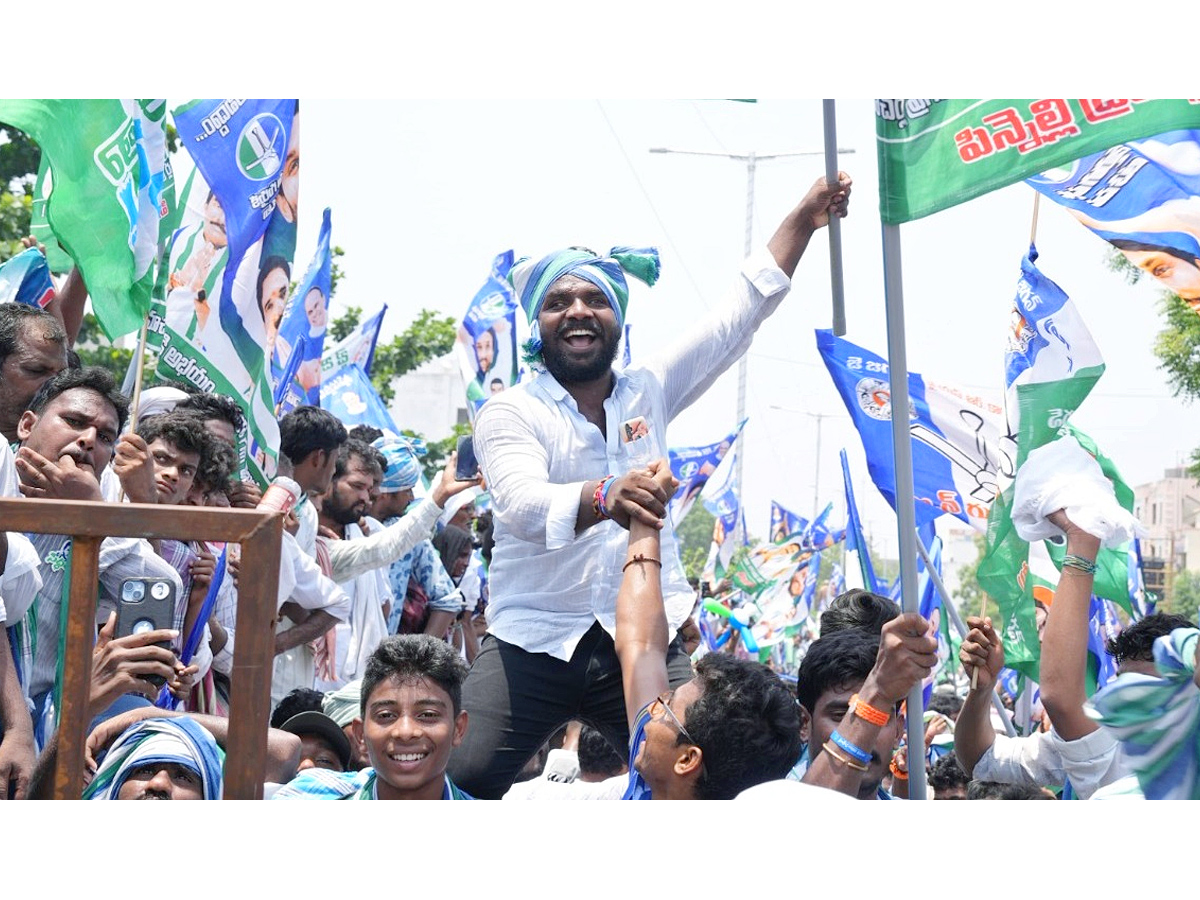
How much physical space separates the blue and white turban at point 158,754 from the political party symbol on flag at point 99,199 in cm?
172

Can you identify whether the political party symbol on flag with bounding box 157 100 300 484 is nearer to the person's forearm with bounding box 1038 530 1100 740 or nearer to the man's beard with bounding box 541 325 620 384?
the man's beard with bounding box 541 325 620 384

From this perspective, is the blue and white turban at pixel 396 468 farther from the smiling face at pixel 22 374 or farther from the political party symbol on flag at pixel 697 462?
the political party symbol on flag at pixel 697 462

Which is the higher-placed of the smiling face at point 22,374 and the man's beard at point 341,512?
the smiling face at point 22,374

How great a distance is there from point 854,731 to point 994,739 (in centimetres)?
177

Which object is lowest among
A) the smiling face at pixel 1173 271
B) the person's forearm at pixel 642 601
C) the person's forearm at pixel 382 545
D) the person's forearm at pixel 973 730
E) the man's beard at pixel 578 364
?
the person's forearm at pixel 973 730

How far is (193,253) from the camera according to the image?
5.79m

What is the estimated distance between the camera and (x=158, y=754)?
10.3ft

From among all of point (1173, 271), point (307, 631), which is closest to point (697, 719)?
point (1173, 271)

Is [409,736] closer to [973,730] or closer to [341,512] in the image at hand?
[973,730]

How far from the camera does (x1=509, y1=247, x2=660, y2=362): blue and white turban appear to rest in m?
3.90

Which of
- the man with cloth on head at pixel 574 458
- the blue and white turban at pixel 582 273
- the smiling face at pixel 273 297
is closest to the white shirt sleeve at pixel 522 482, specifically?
the man with cloth on head at pixel 574 458

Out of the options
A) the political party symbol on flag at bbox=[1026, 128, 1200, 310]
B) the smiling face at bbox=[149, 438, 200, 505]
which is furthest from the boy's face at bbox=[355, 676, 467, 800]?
the political party symbol on flag at bbox=[1026, 128, 1200, 310]

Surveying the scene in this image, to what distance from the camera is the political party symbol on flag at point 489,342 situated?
9.80 meters

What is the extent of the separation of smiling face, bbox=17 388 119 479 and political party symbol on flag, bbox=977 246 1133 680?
2.56 metres
